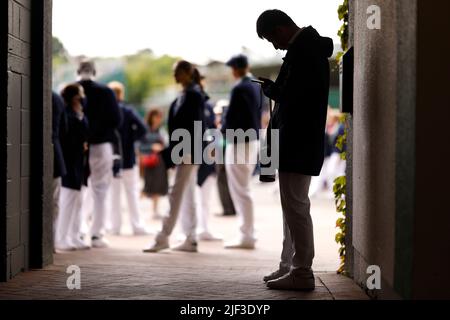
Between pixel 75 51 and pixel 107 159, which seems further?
pixel 75 51

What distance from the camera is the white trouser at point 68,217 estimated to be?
32.2 feet

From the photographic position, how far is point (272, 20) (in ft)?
20.5

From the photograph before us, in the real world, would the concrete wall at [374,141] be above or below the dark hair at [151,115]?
below

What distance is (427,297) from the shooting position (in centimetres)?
455

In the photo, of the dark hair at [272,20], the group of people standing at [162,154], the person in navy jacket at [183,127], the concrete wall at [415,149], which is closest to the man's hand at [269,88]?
the group of people standing at [162,154]

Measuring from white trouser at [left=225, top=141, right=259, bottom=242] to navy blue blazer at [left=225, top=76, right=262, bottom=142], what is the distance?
22cm

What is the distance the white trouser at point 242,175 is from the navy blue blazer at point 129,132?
2.33 meters

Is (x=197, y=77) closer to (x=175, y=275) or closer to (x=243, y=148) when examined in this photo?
(x=243, y=148)

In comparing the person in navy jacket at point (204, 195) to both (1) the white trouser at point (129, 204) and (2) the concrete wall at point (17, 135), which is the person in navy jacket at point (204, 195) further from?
(2) the concrete wall at point (17, 135)

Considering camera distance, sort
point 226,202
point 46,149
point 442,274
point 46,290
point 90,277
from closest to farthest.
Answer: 1. point 442,274
2. point 46,290
3. point 90,277
4. point 46,149
5. point 226,202

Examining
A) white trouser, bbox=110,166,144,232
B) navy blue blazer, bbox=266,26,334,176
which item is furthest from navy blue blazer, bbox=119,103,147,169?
navy blue blazer, bbox=266,26,334,176
